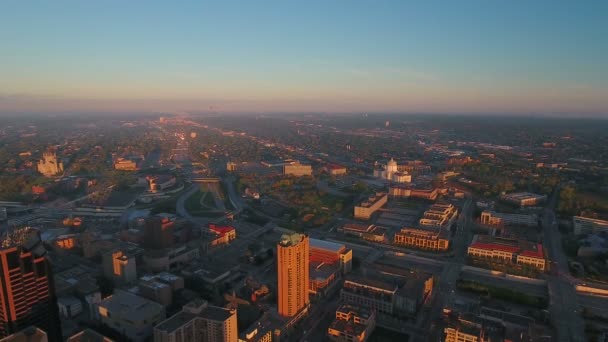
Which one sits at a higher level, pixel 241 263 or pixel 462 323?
pixel 462 323

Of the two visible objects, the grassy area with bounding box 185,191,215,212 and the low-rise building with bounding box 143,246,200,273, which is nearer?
the low-rise building with bounding box 143,246,200,273

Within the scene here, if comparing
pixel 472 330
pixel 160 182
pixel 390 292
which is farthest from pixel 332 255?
pixel 160 182

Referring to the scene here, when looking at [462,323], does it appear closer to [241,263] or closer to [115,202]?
[241,263]

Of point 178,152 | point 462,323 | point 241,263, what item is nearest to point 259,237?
point 241,263

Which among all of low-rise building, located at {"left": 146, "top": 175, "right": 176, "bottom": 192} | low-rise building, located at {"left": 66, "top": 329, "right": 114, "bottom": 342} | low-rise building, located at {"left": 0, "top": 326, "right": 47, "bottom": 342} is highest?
low-rise building, located at {"left": 0, "top": 326, "right": 47, "bottom": 342}

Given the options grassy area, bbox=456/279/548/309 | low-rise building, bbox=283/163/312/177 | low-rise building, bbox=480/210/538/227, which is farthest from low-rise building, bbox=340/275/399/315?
low-rise building, bbox=283/163/312/177

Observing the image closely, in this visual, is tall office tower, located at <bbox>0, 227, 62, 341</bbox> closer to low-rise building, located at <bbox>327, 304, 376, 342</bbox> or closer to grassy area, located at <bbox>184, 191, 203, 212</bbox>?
low-rise building, located at <bbox>327, 304, 376, 342</bbox>
